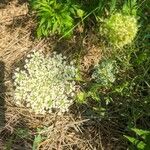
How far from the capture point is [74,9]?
3.09 m

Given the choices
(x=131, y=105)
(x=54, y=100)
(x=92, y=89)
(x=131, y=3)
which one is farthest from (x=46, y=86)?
(x=131, y=3)

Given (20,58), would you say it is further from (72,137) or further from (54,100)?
(72,137)

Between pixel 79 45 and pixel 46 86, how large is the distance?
44 centimetres

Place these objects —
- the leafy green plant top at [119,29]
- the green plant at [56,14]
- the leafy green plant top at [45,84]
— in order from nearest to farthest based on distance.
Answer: the leafy green plant top at [119,29]
the leafy green plant top at [45,84]
the green plant at [56,14]

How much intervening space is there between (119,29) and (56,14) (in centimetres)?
62

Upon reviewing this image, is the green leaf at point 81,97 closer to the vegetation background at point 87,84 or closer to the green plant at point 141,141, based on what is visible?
the vegetation background at point 87,84

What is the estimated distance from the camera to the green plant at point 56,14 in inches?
120

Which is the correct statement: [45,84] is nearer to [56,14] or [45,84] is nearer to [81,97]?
[81,97]

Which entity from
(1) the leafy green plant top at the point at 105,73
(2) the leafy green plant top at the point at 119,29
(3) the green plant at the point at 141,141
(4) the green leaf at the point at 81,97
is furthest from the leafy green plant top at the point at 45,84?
(3) the green plant at the point at 141,141

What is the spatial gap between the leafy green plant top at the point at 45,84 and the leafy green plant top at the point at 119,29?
1.50ft

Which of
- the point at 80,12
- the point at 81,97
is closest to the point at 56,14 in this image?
the point at 80,12

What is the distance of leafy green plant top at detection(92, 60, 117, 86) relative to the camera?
2.83 meters

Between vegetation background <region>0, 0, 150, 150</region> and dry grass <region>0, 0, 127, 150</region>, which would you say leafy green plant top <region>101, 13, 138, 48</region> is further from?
dry grass <region>0, 0, 127, 150</region>

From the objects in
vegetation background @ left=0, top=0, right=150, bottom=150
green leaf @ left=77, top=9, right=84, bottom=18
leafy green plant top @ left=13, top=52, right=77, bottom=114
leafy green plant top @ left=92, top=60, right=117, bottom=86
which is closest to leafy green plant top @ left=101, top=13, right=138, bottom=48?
vegetation background @ left=0, top=0, right=150, bottom=150
